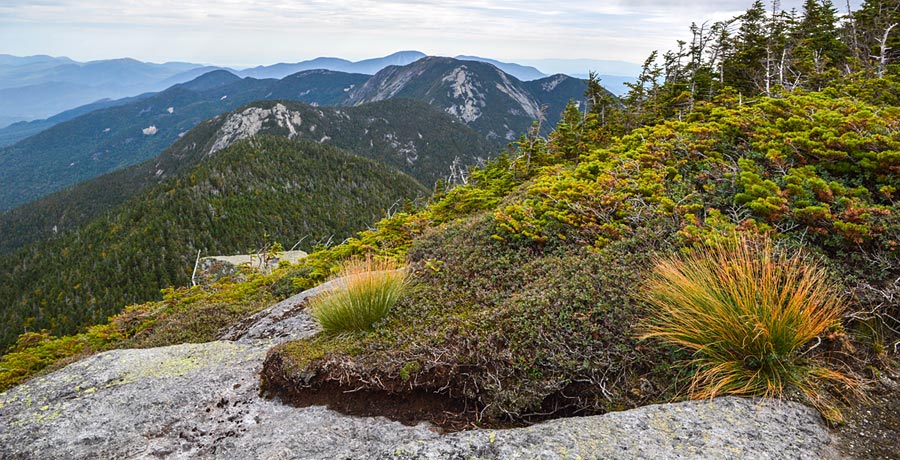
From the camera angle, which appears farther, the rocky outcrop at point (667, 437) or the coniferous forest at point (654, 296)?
the coniferous forest at point (654, 296)

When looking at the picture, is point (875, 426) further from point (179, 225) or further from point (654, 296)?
point (179, 225)

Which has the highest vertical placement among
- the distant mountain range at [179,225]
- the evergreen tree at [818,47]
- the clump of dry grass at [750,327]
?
the evergreen tree at [818,47]

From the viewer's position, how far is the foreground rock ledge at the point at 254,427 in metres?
2.95

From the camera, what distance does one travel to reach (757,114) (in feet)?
25.7

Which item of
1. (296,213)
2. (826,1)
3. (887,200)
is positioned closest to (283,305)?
(887,200)

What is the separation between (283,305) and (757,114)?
371 inches

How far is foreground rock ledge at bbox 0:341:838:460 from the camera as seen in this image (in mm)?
2945

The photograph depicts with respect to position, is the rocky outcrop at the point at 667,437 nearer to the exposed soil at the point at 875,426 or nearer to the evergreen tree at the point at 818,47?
the exposed soil at the point at 875,426

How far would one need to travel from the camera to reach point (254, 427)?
4.07 metres

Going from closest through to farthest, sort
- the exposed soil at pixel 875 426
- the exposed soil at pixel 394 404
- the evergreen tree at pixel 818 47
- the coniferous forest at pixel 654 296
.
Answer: the exposed soil at pixel 875 426
the coniferous forest at pixel 654 296
the exposed soil at pixel 394 404
the evergreen tree at pixel 818 47

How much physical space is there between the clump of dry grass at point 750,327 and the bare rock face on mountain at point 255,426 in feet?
0.67

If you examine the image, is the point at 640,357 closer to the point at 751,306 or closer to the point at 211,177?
the point at 751,306

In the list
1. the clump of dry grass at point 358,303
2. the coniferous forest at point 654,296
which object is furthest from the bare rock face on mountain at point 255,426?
the clump of dry grass at point 358,303

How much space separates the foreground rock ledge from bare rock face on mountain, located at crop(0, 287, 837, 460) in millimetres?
11
